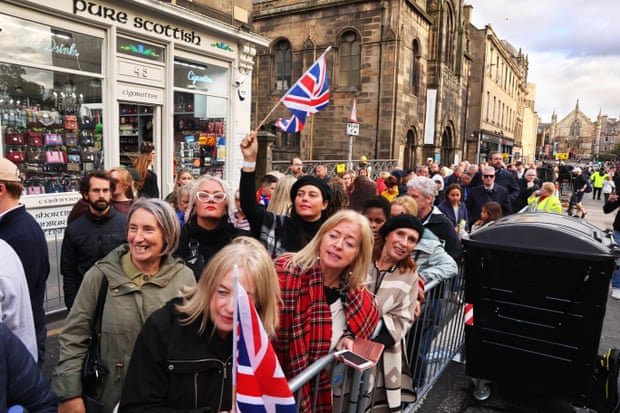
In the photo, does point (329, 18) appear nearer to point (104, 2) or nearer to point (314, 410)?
point (104, 2)

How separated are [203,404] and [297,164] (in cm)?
715

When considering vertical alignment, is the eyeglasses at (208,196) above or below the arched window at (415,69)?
below

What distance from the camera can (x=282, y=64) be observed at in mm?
22609

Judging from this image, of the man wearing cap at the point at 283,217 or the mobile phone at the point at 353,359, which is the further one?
the man wearing cap at the point at 283,217

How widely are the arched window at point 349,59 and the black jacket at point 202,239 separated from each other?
731 inches

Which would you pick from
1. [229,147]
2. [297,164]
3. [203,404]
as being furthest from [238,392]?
[229,147]

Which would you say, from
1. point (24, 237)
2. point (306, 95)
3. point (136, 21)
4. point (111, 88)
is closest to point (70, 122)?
point (111, 88)

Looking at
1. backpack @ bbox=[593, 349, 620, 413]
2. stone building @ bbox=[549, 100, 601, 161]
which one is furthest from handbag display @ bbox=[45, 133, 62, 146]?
stone building @ bbox=[549, 100, 601, 161]

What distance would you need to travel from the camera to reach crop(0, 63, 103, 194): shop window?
676cm

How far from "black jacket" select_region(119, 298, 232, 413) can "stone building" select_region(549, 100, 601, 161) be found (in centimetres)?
15783

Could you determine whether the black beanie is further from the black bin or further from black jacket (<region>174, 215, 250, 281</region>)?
the black bin

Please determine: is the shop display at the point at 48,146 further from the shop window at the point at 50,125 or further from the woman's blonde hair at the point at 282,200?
the woman's blonde hair at the point at 282,200

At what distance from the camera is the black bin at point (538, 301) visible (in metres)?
3.10

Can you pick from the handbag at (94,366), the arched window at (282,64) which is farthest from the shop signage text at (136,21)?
the arched window at (282,64)
